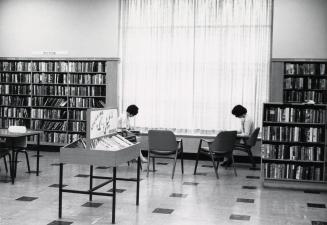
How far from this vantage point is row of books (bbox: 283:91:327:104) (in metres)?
9.43

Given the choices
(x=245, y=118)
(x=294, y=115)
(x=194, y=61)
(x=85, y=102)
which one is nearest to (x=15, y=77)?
(x=85, y=102)

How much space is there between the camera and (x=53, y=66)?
10680mm

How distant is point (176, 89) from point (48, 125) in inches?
120

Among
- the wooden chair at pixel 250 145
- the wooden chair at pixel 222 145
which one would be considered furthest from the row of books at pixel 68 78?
the wooden chair at pixel 222 145

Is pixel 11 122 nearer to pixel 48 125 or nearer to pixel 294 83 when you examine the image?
pixel 48 125

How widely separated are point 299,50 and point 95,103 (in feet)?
14.7

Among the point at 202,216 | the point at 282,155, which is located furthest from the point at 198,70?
the point at 202,216

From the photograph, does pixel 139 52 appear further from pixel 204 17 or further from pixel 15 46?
pixel 15 46

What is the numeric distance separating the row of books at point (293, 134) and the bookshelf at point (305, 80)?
259 cm

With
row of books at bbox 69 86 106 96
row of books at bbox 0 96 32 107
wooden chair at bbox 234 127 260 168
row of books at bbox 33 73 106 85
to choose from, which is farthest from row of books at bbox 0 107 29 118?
wooden chair at bbox 234 127 260 168

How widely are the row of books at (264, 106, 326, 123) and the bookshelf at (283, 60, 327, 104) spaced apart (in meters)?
2.51

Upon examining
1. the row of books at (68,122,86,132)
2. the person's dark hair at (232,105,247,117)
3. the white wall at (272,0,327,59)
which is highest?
the white wall at (272,0,327,59)

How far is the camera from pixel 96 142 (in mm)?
5082

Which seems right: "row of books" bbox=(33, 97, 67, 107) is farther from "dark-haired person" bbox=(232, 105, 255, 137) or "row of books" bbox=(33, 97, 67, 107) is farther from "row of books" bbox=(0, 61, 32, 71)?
"dark-haired person" bbox=(232, 105, 255, 137)
